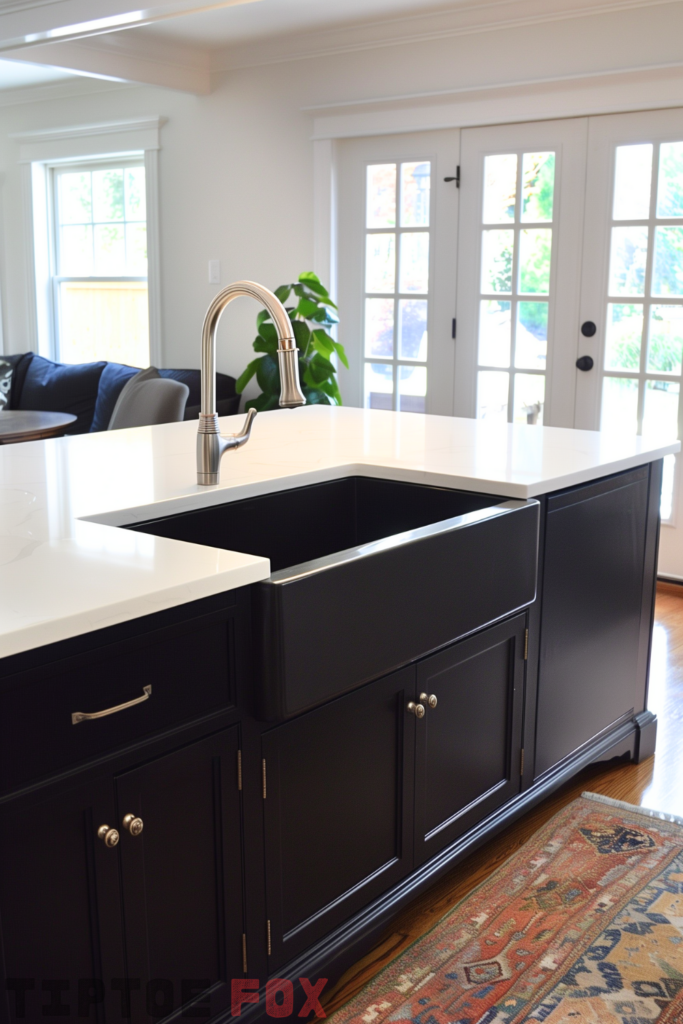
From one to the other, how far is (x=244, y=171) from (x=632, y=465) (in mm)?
3529

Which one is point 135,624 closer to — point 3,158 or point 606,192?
point 606,192

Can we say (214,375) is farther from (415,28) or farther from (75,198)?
(75,198)

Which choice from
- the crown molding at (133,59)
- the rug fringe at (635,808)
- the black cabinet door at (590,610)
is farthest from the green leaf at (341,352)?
the rug fringe at (635,808)

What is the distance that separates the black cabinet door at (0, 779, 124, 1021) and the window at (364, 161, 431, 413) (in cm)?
364

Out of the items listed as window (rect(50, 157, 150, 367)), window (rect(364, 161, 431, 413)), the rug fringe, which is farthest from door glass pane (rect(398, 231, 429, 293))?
the rug fringe

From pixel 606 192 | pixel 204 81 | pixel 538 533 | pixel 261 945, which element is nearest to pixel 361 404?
pixel 606 192

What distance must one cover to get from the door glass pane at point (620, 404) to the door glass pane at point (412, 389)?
3.02ft

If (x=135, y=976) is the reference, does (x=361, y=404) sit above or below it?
above

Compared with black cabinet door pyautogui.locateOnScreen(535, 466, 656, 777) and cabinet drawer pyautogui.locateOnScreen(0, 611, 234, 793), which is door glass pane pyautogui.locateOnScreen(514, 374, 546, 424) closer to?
black cabinet door pyautogui.locateOnScreen(535, 466, 656, 777)

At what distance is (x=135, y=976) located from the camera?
4.03 feet

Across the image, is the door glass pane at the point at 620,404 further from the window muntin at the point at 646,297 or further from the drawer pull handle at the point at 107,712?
the drawer pull handle at the point at 107,712

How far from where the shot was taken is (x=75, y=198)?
6.09m

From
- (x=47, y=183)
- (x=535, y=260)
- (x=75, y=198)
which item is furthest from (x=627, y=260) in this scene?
(x=47, y=183)

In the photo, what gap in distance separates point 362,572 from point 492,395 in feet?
10.3
